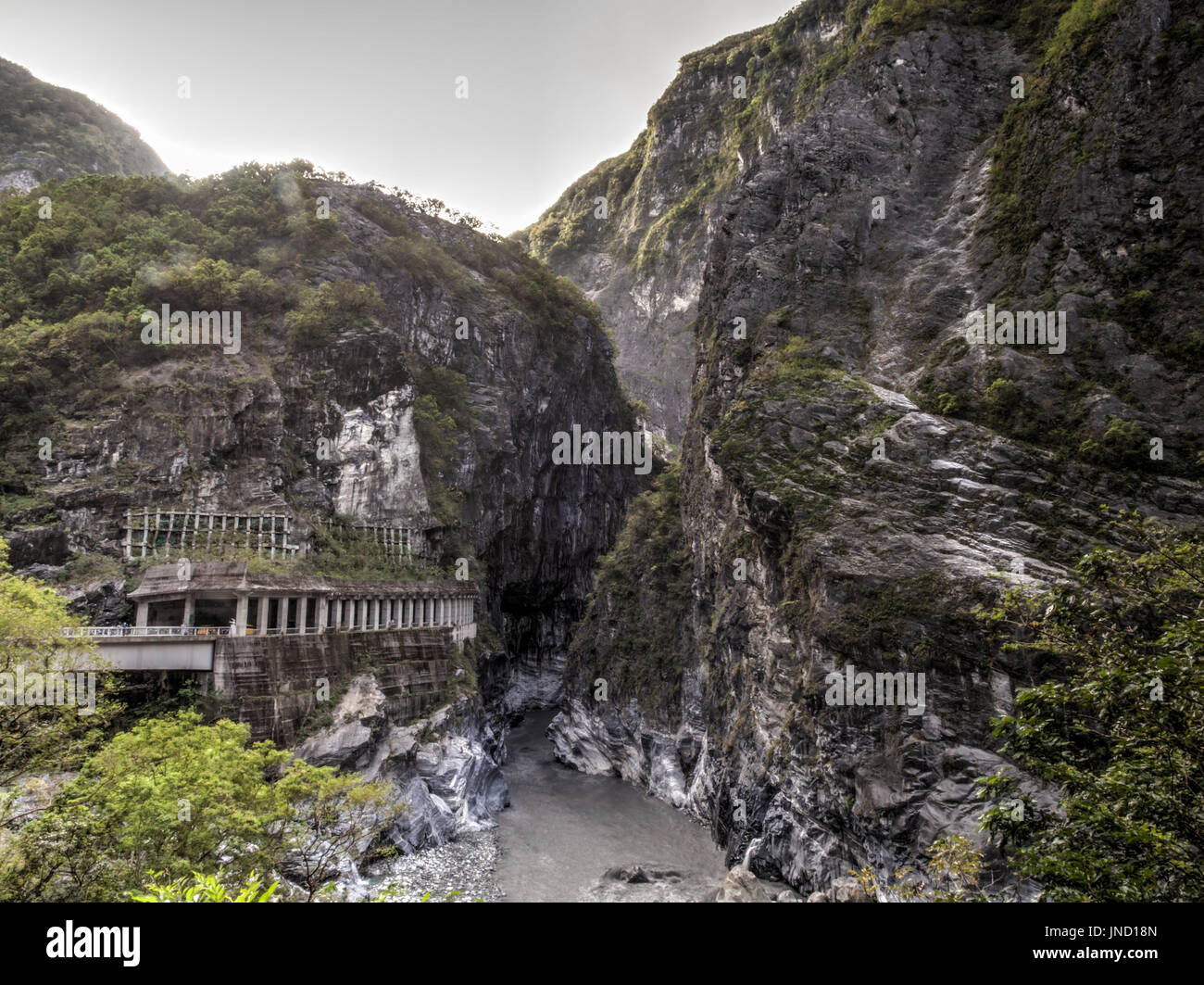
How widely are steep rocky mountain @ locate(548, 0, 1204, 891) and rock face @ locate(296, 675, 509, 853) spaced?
1109 centimetres

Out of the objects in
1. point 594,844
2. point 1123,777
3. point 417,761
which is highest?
point 1123,777

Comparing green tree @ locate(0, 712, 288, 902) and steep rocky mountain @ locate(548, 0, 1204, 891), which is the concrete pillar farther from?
steep rocky mountain @ locate(548, 0, 1204, 891)

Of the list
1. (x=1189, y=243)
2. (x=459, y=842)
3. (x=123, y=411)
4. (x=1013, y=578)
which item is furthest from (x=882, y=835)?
(x=123, y=411)

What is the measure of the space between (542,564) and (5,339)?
3859cm

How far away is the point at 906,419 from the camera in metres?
28.8

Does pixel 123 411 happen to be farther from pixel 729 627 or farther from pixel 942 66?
pixel 942 66

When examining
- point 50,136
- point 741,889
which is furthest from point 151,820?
point 50,136

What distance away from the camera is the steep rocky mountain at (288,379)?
116 ft

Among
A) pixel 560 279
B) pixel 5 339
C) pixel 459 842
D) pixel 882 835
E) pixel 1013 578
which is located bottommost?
pixel 459 842

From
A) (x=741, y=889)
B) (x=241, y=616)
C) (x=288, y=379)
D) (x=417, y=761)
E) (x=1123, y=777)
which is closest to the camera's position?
(x=1123, y=777)

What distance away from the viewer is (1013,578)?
71.9 feet
